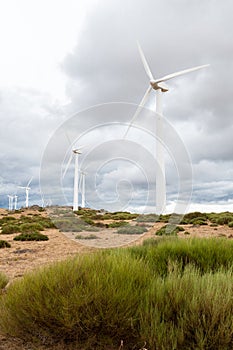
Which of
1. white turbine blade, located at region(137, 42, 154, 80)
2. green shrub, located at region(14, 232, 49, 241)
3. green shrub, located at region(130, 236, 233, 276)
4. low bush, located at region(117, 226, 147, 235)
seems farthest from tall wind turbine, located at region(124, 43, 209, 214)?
green shrub, located at region(130, 236, 233, 276)

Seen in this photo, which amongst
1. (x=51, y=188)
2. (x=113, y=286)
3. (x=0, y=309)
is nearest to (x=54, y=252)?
(x=51, y=188)

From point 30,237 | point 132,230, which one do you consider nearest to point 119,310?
point 30,237

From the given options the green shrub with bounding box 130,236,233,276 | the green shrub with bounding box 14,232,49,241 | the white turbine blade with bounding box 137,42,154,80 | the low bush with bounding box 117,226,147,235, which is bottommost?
the green shrub with bounding box 14,232,49,241

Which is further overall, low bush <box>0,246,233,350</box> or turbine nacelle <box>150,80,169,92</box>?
turbine nacelle <box>150,80,169,92</box>

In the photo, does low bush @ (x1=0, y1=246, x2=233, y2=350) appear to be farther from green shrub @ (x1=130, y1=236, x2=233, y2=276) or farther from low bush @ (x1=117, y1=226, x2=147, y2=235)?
A: low bush @ (x1=117, y1=226, x2=147, y2=235)

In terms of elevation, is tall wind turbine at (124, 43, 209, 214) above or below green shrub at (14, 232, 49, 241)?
above

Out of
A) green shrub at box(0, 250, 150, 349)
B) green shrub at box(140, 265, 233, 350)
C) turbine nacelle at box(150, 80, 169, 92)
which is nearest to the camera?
green shrub at box(140, 265, 233, 350)

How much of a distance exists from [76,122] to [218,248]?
13924 mm

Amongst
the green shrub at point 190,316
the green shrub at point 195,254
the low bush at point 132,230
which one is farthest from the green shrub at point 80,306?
the low bush at point 132,230

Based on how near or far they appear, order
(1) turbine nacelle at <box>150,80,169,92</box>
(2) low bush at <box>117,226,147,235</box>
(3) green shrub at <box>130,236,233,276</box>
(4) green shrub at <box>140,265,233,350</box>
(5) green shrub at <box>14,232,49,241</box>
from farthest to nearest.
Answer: (1) turbine nacelle at <box>150,80,169,92</box> < (2) low bush at <box>117,226,147,235</box> < (5) green shrub at <box>14,232,49,241</box> < (3) green shrub at <box>130,236,233,276</box> < (4) green shrub at <box>140,265,233,350</box>

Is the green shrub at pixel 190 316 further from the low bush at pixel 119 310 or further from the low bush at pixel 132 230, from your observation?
the low bush at pixel 132 230

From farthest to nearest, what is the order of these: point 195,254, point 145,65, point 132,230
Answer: point 145,65 → point 132,230 → point 195,254

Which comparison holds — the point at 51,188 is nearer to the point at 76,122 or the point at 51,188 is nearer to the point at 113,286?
the point at 76,122

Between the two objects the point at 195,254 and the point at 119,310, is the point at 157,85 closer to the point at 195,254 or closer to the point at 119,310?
the point at 195,254
